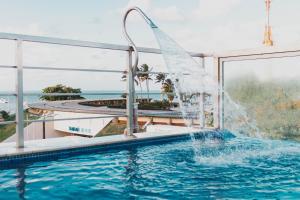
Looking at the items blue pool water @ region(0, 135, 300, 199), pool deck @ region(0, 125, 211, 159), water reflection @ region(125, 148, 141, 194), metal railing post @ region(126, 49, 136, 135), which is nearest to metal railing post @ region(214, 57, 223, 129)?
pool deck @ region(0, 125, 211, 159)

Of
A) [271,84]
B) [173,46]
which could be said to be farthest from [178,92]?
[271,84]

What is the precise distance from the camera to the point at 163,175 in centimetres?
323

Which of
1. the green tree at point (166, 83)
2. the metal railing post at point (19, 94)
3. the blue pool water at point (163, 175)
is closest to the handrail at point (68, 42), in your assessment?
the metal railing post at point (19, 94)

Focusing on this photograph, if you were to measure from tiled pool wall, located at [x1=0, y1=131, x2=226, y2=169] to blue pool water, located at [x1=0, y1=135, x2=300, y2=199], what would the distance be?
0.15 m

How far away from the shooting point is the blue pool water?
268 centimetres

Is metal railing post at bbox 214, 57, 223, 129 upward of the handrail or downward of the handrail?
downward

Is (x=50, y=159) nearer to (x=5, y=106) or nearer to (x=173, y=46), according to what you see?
(x=5, y=106)

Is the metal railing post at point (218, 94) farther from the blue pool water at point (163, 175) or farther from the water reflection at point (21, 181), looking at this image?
the water reflection at point (21, 181)

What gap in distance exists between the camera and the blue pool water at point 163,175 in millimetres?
2676

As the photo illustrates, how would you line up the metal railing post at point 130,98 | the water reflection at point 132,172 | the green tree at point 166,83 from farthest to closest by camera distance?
the green tree at point 166,83, the metal railing post at point 130,98, the water reflection at point 132,172

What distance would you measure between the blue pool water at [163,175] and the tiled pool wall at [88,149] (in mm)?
145

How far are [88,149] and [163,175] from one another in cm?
141

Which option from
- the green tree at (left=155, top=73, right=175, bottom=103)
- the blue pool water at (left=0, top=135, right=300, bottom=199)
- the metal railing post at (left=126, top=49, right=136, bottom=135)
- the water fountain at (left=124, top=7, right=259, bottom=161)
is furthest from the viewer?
the green tree at (left=155, top=73, right=175, bottom=103)

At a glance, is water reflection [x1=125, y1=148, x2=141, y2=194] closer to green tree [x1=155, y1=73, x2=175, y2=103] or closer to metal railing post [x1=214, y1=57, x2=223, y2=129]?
green tree [x1=155, y1=73, x2=175, y2=103]
